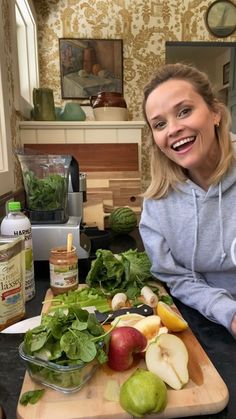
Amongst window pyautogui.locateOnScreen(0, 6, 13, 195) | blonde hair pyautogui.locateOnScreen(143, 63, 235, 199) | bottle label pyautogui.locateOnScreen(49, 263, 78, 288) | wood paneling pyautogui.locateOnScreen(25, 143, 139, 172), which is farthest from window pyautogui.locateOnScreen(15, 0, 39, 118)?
bottle label pyautogui.locateOnScreen(49, 263, 78, 288)

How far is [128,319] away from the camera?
70cm

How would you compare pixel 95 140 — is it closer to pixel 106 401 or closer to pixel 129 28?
pixel 129 28

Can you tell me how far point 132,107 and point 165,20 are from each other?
2.12ft

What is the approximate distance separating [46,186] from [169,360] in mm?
767

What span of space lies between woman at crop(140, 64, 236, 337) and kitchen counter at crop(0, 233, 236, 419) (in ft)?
0.19

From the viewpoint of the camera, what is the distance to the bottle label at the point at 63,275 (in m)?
0.87

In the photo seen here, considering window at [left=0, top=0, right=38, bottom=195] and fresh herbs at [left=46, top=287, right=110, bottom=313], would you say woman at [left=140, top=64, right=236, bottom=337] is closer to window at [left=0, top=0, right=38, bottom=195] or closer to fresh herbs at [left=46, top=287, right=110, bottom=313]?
fresh herbs at [left=46, top=287, right=110, bottom=313]

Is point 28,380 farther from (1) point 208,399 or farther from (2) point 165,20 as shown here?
(2) point 165,20

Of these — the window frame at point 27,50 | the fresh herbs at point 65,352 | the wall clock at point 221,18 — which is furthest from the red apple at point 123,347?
the wall clock at point 221,18

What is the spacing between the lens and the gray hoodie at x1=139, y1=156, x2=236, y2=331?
2.89ft

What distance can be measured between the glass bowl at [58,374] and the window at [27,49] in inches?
65.2

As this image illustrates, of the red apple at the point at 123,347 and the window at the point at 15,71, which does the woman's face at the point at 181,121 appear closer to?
the red apple at the point at 123,347

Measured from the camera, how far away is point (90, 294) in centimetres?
87

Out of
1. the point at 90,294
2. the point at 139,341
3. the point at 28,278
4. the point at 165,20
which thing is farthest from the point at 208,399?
the point at 165,20
